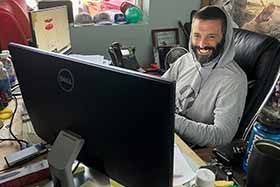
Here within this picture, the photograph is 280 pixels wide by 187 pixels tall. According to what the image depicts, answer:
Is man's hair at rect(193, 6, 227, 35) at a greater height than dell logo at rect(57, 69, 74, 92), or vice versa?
man's hair at rect(193, 6, 227, 35)

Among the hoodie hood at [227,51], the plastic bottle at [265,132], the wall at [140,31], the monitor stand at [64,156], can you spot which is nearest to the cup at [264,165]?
the plastic bottle at [265,132]

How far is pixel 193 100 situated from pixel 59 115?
0.95 meters

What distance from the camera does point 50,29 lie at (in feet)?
5.77

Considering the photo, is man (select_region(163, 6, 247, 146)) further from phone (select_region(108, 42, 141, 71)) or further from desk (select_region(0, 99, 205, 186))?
phone (select_region(108, 42, 141, 71))

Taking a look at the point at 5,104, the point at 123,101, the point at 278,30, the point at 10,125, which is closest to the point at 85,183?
the point at 123,101

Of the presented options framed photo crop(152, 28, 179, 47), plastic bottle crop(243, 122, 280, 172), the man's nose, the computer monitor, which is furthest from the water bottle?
framed photo crop(152, 28, 179, 47)

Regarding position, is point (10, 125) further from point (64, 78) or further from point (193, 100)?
point (193, 100)

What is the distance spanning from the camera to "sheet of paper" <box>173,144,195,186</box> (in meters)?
0.95

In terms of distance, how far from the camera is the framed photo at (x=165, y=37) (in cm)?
273

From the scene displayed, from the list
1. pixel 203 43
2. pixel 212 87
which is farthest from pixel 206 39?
pixel 212 87

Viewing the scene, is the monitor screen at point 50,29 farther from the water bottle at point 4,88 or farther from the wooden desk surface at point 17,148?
the wooden desk surface at point 17,148

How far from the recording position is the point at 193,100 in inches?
62.9

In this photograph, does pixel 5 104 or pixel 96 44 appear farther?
pixel 96 44

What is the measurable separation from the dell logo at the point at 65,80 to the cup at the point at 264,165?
53cm
